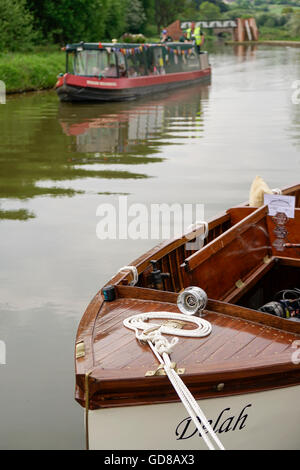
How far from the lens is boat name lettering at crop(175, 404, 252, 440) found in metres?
3.61

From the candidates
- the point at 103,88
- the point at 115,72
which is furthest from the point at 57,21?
the point at 103,88

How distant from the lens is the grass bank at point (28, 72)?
25.0 metres

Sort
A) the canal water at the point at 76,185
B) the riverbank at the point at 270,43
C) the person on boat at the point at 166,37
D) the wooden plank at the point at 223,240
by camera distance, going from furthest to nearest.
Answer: the riverbank at the point at 270,43 → the person on boat at the point at 166,37 → the canal water at the point at 76,185 → the wooden plank at the point at 223,240

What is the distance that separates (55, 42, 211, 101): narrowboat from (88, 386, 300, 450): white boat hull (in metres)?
20.1

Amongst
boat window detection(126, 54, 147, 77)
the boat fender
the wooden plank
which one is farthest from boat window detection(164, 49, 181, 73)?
the boat fender

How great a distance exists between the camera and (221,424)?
3660 millimetres

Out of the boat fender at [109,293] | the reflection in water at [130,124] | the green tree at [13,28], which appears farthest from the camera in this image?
the green tree at [13,28]

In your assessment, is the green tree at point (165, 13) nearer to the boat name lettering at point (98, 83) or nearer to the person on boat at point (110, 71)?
the person on boat at point (110, 71)

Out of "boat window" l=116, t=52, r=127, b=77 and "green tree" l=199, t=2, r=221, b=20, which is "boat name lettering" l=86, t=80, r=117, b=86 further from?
"green tree" l=199, t=2, r=221, b=20

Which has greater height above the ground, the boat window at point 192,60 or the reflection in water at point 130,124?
the boat window at point 192,60

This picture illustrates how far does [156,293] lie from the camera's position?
4480mm

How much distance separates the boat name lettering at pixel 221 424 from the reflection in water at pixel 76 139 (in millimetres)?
6865

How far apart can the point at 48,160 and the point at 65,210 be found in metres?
4.25

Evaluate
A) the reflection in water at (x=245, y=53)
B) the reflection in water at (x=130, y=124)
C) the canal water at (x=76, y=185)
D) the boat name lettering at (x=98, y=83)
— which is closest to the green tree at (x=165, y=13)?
the reflection in water at (x=245, y=53)
